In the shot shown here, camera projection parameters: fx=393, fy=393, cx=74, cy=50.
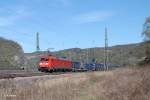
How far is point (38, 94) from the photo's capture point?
1359 centimetres

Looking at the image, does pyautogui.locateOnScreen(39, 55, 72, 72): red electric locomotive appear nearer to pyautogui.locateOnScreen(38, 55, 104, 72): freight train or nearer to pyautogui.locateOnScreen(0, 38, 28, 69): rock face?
pyautogui.locateOnScreen(38, 55, 104, 72): freight train

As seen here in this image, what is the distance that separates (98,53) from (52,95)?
562 feet

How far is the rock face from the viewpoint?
91.5 m

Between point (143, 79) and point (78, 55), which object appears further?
point (78, 55)

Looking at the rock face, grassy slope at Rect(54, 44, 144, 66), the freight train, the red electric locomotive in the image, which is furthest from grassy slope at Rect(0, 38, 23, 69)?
grassy slope at Rect(54, 44, 144, 66)

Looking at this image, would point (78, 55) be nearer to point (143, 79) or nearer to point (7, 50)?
point (7, 50)

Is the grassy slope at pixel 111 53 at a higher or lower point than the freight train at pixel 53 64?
higher

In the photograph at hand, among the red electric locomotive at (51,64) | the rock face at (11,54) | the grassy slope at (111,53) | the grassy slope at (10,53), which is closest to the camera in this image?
the red electric locomotive at (51,64)

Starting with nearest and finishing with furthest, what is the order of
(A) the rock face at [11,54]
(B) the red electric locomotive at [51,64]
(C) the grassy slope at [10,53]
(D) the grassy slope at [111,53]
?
(B) the red electric locomotive at [51,64] → (C) the grassy slope at [10,53] → (A) the rock face at [11,54] → (D) the grassy slope at [111,53]

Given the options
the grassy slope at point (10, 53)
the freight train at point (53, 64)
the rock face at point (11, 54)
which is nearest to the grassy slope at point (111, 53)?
the grassy slope at point (10, 53)

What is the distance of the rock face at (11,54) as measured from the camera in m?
91.5

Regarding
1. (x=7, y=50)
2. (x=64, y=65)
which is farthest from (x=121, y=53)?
(x=64, y=65)

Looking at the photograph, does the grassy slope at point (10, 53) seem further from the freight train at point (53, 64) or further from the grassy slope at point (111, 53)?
the grassy slope at point (111, 53)

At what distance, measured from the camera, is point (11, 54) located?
331ft
